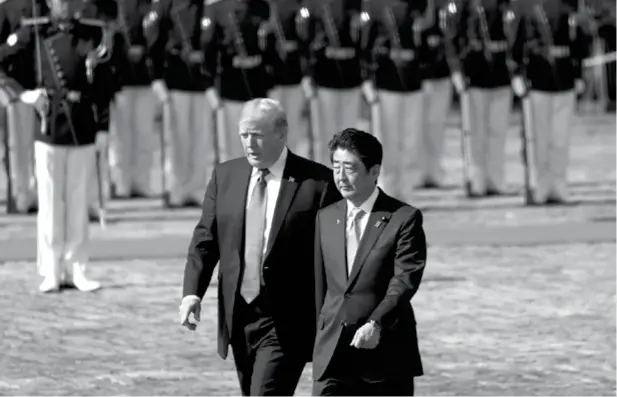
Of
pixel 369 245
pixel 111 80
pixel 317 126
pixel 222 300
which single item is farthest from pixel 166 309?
pixel 317 126

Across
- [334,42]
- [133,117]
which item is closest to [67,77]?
[334,42]

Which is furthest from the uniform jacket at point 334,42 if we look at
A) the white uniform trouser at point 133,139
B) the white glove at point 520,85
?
the white uniform trouser at point 133,139

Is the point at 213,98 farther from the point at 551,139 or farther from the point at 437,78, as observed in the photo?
the point at 551,139

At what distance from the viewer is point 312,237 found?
25.7 feet

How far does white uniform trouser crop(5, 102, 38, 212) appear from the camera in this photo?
19703mm

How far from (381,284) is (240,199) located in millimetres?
887

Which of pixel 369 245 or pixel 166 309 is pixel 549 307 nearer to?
pixel 166 309

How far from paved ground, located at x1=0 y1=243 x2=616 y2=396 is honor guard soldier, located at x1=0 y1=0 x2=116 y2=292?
1.39ft

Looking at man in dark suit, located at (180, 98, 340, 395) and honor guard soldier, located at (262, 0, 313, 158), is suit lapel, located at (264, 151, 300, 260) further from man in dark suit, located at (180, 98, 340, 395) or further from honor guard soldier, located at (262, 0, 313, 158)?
honor guard soldier, located at (262, 0, 313, 158)

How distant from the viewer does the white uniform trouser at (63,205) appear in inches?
539

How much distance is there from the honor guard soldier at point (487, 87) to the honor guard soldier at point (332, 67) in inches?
44.8

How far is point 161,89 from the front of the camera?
65.2ft

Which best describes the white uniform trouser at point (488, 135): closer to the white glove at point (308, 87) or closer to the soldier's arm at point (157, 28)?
the white glove at point (308, 87)

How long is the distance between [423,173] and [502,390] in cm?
1247
